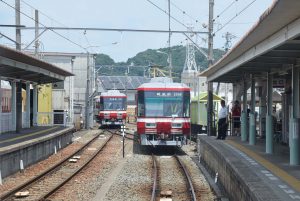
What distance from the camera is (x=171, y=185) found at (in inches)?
644

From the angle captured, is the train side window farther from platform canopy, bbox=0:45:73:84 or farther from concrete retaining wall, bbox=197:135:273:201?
concrete retaining wall, bbox=197:135:273:201

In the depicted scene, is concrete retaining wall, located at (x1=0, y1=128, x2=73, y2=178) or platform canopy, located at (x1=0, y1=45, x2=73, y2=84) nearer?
concrete retaining wall, located at (x1=0, y1=128, x2=73, y2=178)

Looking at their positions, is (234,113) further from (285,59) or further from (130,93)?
(130,93)

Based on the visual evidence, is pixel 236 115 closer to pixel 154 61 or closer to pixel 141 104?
pixel 141 104

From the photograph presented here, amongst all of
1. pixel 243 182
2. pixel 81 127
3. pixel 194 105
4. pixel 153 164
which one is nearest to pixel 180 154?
pixel 153 164

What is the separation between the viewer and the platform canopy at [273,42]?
9117 mm

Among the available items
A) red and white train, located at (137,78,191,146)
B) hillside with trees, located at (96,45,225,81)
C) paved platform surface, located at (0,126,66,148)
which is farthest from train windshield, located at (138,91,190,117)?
hillside with trees, located at (96,45,225,81)

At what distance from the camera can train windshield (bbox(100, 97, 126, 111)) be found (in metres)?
50.6

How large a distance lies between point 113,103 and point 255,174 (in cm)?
3964

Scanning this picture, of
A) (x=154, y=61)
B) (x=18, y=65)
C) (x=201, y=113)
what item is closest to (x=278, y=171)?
(x=18, y=65)

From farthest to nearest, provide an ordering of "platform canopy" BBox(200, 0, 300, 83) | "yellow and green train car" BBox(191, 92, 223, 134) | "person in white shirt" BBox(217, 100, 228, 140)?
"yellow and green train car" BBox(191, 92, 223, 134) < "person in white shirt" BBox(217, 100, 228, 140) < "platform canopy" BBox(200, 0, 300, 83)

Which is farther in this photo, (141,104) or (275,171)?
(141,104)

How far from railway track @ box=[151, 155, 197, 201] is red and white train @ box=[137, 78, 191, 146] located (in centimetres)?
297

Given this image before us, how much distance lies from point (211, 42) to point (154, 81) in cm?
328
